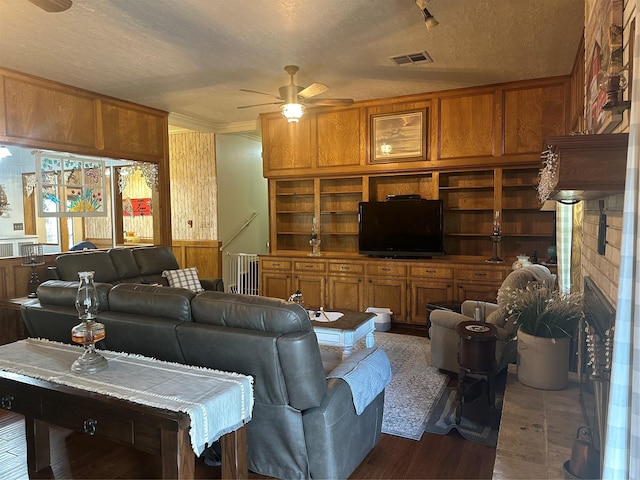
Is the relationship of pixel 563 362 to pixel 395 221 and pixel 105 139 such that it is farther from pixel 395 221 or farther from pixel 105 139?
pixel 105 139

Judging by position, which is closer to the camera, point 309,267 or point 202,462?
point 202,462

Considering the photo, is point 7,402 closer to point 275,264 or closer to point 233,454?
point 233,454

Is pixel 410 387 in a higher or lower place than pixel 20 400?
lower

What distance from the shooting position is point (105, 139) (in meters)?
5.47

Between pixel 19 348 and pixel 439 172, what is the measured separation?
15.8 feet

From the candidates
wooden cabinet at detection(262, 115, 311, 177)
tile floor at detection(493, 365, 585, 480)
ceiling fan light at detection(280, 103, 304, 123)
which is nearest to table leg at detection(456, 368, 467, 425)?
tile floor at detection(493, 365, 585, 480)

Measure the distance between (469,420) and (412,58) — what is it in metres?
3.30

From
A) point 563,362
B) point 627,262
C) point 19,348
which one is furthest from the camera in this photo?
point 563,362

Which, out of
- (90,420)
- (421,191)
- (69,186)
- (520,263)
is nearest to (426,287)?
(520,263)

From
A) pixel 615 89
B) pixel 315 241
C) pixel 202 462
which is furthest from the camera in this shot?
pixel 315 241

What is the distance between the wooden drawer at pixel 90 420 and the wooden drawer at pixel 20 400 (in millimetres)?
71

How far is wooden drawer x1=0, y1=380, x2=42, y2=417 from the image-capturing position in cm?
196

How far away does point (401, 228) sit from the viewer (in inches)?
→ 222

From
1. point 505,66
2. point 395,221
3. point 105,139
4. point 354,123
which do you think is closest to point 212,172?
point 105,139
